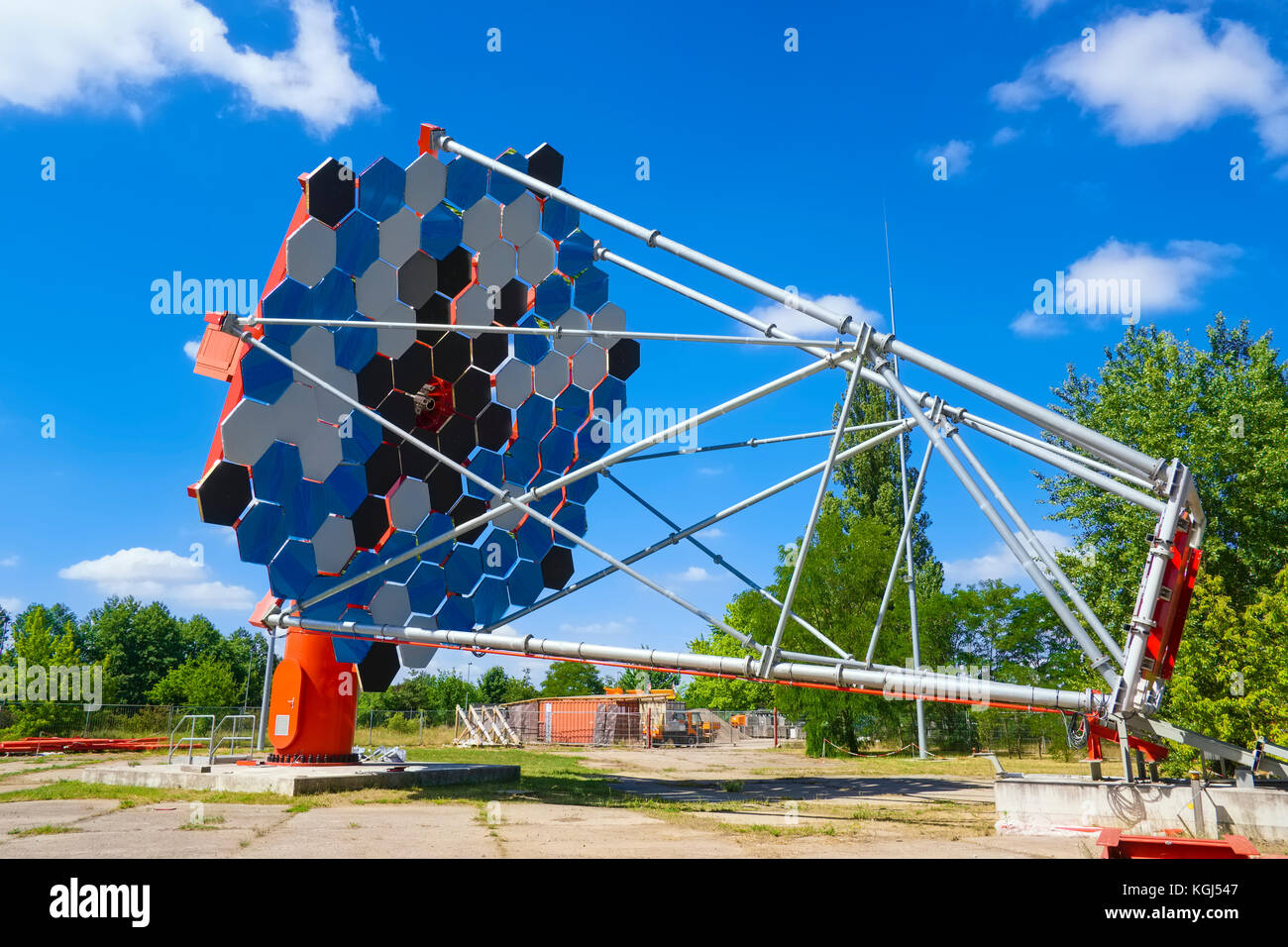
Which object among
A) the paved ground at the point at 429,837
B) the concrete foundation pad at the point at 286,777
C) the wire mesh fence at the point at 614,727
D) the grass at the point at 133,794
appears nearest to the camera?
the paved ground at the point at 429,837

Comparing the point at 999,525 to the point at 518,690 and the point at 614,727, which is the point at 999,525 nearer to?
the point at 614,727

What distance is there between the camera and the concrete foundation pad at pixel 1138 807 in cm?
1120

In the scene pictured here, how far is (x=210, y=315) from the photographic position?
1556 cm

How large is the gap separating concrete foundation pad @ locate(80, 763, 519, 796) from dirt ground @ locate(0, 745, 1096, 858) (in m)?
0.59

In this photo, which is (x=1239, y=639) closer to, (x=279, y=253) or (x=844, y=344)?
(x=844, y=344)

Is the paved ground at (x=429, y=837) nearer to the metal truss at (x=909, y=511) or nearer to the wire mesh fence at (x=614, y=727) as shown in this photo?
the metal truss at (x=909, y=511)

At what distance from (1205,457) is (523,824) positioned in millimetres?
27531

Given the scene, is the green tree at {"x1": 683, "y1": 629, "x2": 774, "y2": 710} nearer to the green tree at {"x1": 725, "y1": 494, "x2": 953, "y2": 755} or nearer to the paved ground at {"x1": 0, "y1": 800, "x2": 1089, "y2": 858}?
the green tree at {"x1": 725, "y1": 494, "x2": 953, "y2": 755}

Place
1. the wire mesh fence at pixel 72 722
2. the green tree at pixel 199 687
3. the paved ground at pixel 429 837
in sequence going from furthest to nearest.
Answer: the green tree at pixel 199 687 < the wire mesh fence at pixel 72 722 < the paved ground at pixel 429 837

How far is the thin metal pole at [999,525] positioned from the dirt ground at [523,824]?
2.22 m

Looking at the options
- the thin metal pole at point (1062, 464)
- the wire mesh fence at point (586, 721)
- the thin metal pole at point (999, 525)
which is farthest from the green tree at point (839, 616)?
the thin metal pole at point (999, 525)

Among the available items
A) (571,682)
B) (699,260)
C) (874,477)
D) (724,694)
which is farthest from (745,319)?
(571,682)

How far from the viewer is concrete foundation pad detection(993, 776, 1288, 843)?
11.2 meters
